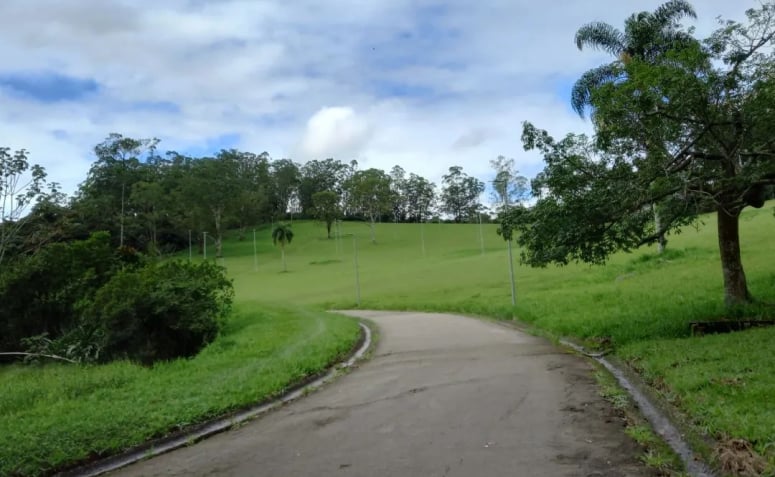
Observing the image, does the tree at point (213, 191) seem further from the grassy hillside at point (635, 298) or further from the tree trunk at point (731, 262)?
the tree trunk at point (731, 262)

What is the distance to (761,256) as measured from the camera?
27.8m

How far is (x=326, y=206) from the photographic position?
93.6 meters

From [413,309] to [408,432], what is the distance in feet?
84.0

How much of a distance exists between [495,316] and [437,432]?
687 inches

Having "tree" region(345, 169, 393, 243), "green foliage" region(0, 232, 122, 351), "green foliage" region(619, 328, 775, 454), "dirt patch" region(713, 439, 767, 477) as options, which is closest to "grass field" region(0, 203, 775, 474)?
"green foliage" region(619, 328, 775, 454)

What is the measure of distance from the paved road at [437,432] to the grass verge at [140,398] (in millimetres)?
778

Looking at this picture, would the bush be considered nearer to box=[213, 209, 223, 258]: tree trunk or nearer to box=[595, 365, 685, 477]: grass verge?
box=[595, 365, 685, 477]: grass verge

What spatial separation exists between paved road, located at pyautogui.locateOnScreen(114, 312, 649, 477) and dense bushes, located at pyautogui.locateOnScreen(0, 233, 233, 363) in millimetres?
10185

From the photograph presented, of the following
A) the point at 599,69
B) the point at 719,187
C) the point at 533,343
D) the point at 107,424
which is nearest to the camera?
the point at 107,424

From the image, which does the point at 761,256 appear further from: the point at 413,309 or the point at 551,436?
the point at 551,436

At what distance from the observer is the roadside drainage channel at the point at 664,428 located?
5.77 metres

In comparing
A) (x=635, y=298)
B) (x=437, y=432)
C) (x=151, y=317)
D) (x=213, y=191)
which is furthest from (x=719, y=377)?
(x=213, y=191)

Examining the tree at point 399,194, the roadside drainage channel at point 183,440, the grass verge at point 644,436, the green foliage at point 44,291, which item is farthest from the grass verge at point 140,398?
the tree at point 399,194

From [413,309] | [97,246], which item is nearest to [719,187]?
[413,309]
